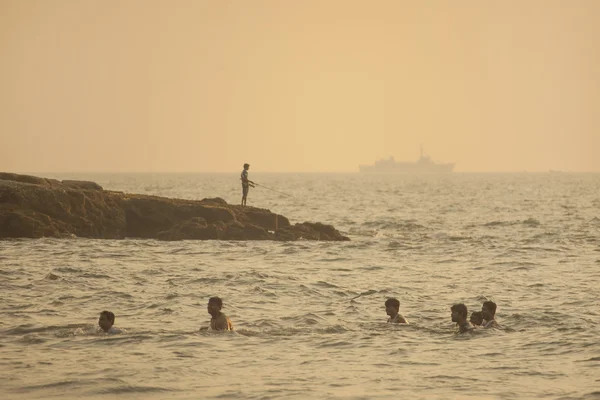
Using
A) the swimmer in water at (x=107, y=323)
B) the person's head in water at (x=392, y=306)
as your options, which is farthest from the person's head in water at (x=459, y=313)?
the swimmer in water at (x=107, y=323)

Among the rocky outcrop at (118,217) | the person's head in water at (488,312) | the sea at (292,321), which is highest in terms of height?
the rocky outcrop at (118,217)

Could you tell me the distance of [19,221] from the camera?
33438mm

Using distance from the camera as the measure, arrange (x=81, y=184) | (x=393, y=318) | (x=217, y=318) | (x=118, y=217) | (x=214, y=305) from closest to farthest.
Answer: (x=214, y=305), (x=217, y=318), (x=393, y=318), (x=118, y=217), (x=81, y=184)

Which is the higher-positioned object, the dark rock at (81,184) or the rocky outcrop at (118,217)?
the dark rock at (81,184)

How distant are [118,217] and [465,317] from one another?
21.5 m

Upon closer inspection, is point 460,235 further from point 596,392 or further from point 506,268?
point 596,392

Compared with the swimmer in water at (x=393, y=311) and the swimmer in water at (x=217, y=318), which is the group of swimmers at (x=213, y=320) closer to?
the swimmer in water at (x=217, y=318)

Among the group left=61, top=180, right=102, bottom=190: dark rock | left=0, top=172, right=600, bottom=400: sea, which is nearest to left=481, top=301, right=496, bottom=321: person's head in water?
left=0, top=172, right=600, bottom=400: sea

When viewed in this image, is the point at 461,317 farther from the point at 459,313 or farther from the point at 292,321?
the point at 292,321

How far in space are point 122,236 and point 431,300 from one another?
1699 centimetres

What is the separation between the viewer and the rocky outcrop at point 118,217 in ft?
111

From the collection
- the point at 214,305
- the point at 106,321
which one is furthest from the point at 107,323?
the point at 214,305

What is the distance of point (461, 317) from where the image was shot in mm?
17531

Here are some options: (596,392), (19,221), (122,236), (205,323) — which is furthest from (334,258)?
(596,392)
